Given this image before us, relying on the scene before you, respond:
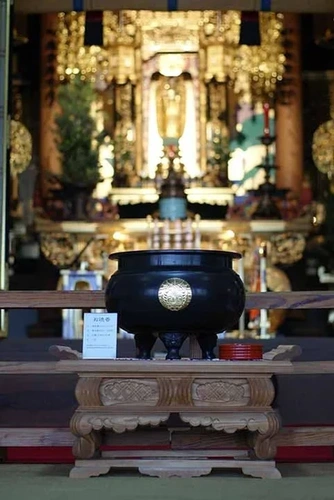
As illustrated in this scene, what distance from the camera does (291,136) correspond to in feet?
26.3

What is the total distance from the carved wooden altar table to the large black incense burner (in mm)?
131

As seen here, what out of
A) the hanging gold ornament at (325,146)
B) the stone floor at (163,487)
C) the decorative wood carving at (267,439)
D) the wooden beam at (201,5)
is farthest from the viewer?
the hanging gold ornament at (325,146)

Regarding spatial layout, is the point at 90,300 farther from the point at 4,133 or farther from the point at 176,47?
the point at 176,47

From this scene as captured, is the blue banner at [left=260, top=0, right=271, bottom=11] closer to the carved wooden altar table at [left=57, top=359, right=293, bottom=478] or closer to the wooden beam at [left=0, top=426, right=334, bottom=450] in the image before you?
the wooden beam at [left=0, top=426, right=334, bottom=450]

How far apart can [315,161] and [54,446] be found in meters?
5.61

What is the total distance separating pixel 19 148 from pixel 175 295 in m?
5.76

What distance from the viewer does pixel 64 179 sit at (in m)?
7.80

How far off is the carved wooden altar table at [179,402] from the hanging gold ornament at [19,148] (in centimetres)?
572

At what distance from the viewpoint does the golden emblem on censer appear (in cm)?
241

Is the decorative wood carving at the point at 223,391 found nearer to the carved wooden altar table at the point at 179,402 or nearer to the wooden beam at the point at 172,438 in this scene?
the carved wooden altar table at the point at 179,402

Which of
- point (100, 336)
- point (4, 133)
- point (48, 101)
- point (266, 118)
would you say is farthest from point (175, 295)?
point (48, 101)

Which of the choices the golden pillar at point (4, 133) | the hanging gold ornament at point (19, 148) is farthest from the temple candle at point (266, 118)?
the golden pillar at point (4, 133)

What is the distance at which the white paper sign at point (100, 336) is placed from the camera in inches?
96.3

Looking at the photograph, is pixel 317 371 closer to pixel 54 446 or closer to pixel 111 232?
pixel 54 446
